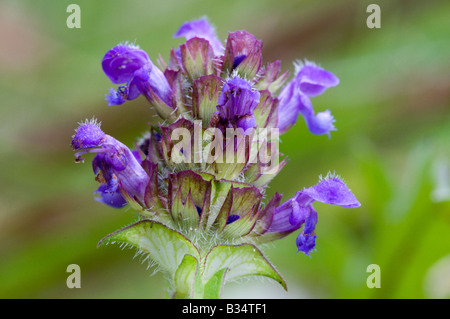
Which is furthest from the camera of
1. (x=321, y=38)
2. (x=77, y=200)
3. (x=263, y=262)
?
(x=321, y=38)

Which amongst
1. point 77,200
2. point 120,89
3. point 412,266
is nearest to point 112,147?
point 120,89

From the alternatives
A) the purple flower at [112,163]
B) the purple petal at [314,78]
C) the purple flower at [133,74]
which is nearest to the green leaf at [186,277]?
the purple flower at [112,163]

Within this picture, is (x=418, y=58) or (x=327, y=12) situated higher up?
(x=327, y=12)

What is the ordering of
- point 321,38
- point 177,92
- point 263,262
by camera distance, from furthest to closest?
point 321,38 → point 177,92 → point 263,262

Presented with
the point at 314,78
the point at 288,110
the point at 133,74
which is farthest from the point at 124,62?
the point at 314,78

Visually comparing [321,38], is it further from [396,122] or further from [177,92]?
Result: [177,92]

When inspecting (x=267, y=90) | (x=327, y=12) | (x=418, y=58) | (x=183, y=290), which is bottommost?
(x=183, y=290)

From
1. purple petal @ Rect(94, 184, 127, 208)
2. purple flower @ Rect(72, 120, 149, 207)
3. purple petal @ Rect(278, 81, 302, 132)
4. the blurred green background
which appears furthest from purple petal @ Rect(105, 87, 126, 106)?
the blurred green background
